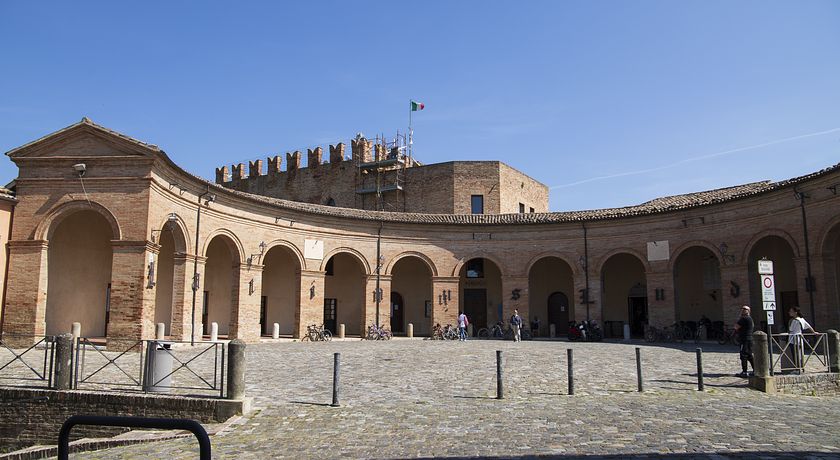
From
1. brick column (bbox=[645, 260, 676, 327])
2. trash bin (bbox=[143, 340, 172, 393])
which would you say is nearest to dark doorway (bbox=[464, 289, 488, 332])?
brick column (bbox=[645, 260, 676, 327])

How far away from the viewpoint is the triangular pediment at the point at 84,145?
60.4 ft

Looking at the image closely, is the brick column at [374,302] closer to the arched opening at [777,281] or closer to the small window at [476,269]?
the small window at [476,269]

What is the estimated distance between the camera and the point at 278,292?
97.1 ft

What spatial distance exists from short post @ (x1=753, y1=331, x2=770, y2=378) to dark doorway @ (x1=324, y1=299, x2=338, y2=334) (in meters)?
22.5

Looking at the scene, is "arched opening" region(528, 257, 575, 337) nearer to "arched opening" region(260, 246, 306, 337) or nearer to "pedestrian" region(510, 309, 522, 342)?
"pedestrian" region(510, 309, 522, 342)

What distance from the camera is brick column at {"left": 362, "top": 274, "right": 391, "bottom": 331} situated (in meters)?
29.0

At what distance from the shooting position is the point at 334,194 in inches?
1618

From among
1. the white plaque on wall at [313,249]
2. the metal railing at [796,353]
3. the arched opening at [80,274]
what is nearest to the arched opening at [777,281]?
the metal railing at [796,353]

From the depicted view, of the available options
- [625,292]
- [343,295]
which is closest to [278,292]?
[343,295]

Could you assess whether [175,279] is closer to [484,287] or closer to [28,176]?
[28,176]

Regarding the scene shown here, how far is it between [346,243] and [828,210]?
19570 mm

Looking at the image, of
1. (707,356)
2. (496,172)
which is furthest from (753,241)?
(496,172)

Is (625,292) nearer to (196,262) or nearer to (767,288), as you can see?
(767,288)

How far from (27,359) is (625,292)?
25.7 m
